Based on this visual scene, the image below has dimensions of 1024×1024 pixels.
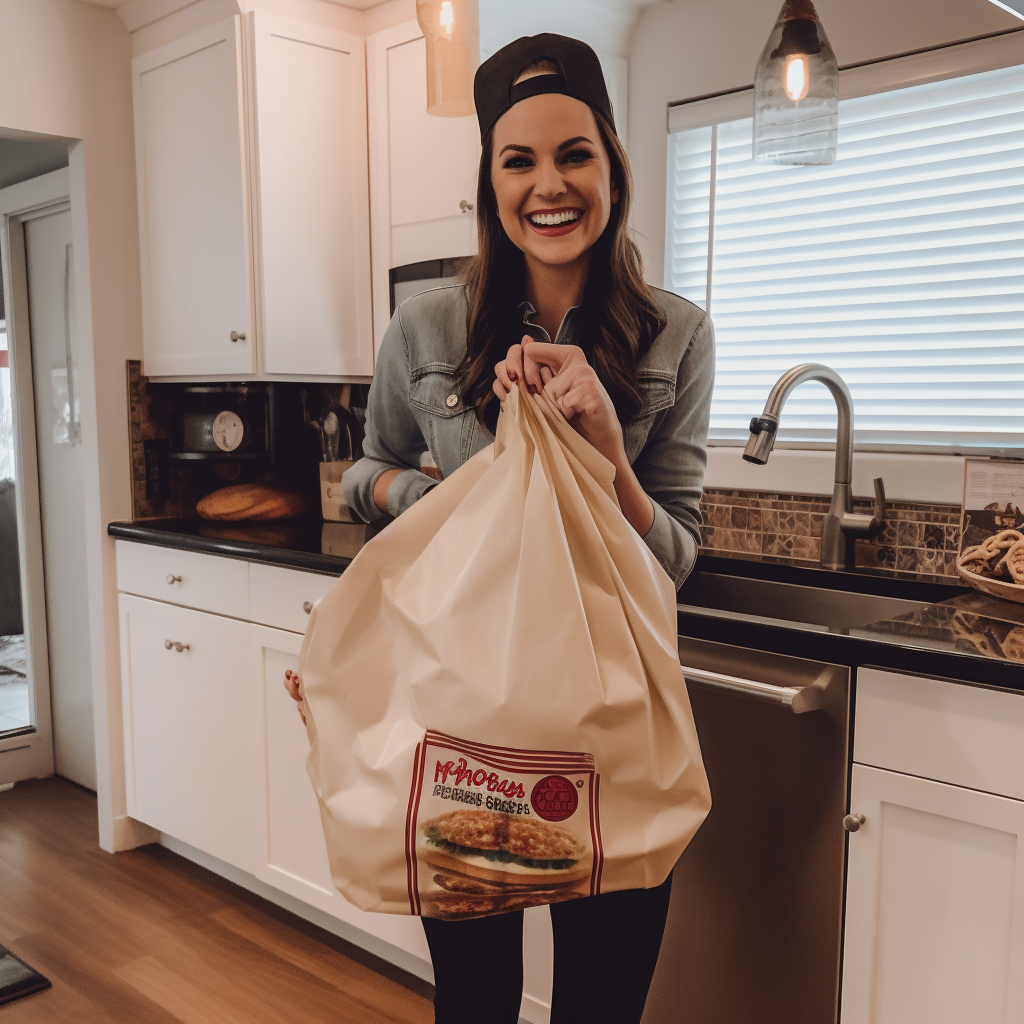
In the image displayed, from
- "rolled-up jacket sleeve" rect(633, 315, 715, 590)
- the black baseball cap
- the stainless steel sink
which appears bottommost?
the stainless steel sink

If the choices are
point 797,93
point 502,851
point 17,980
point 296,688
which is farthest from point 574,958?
point 17,980

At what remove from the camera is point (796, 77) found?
1.43 meters

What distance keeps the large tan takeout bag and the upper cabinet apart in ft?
5.25

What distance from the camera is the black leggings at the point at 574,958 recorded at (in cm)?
112

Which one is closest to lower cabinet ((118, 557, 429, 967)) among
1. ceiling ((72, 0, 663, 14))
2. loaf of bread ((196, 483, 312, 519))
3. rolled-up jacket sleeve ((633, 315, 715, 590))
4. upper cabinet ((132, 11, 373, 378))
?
loaf of bread ((196, 483, 312, 519))

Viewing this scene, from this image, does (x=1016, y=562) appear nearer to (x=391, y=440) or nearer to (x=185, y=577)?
(x=391, y=440)

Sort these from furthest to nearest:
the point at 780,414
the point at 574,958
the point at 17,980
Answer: the point at 17,980
the point at 780,414
the point at 574,958

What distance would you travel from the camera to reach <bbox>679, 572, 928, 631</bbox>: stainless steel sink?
1.78m

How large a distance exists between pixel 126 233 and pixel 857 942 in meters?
2.48

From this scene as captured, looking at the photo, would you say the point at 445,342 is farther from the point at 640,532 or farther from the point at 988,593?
the point at 988,593

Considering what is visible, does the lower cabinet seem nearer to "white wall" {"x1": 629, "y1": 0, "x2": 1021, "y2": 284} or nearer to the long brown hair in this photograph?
the long brown hair

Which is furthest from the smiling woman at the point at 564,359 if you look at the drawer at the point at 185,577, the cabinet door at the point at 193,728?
the cabinet door at the point at 193,728

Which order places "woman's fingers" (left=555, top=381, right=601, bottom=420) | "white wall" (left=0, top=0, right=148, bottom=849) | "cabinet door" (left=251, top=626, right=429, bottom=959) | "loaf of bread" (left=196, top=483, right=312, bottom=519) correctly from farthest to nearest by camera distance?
1. "loaf of bread" (left=196, top=483, right=312, bottom=519)
2. "white wall" (left=0, top=0, right=148, bottom=849)
3. "cabinet door" (left=251, top=626, right=429, bottom=959)
4. "woman's fingers" (left=555, top=381, right=601, bottom=420)

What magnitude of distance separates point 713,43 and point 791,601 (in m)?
1.24
